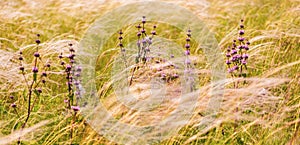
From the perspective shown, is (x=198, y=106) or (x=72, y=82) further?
(x=72, y=82)

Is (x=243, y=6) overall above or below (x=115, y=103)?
above

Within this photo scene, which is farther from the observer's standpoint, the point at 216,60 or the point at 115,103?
the point at 216,60

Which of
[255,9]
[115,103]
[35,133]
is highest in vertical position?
[255,9]

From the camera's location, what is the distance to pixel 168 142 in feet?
6.04

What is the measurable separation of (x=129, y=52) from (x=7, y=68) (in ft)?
2.67

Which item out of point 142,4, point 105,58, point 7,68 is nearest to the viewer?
point 7,68

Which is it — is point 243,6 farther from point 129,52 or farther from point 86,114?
point 86,114

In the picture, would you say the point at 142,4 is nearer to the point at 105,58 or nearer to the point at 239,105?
the point at 105,58

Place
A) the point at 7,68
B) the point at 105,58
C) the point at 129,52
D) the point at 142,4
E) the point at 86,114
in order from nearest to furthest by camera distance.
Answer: the point at 86,114, the point at 7,68, the point at 129,52, the point at 105,58, the point at 142,4

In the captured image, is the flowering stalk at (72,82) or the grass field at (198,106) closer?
the grass field at (198,106)

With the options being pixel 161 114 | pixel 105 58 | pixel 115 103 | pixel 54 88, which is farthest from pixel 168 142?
pixel 105 58

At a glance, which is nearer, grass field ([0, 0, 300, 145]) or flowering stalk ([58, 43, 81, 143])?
grass field ([0, 0, 300, 145])

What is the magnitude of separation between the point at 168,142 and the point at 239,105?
37cm

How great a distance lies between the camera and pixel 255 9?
14.5 ft
